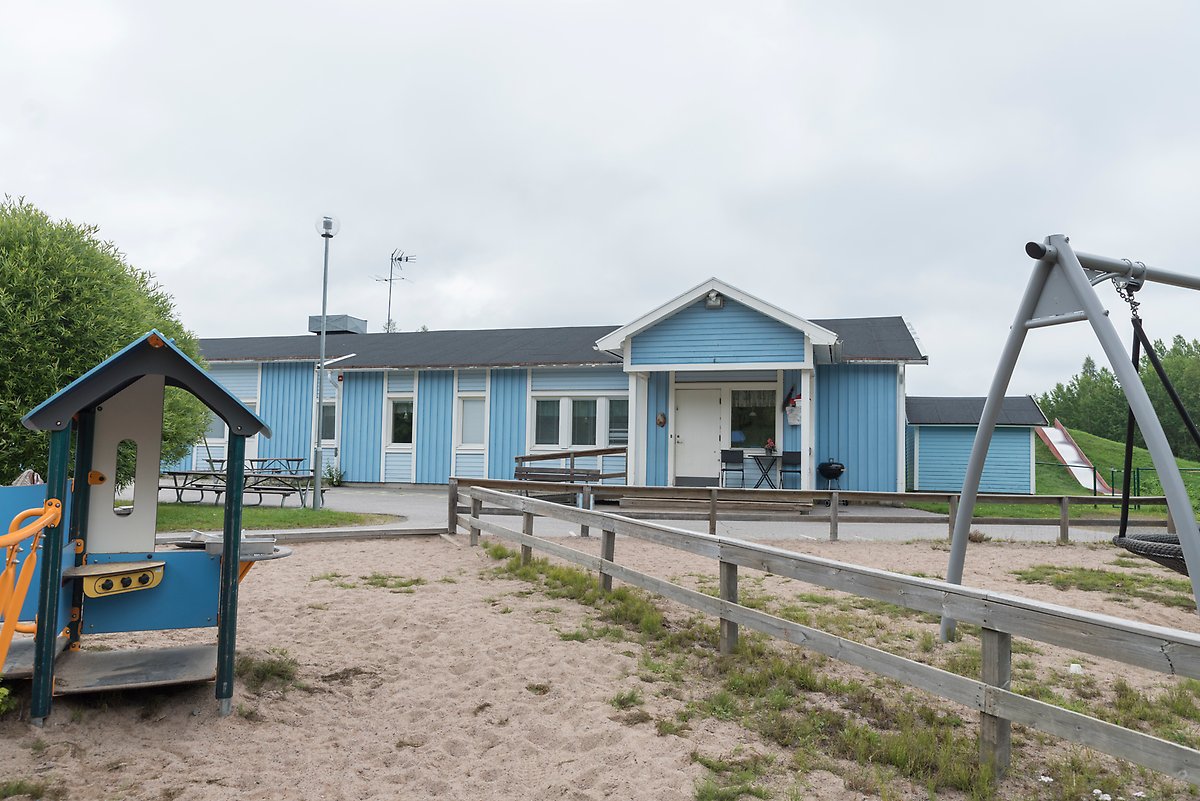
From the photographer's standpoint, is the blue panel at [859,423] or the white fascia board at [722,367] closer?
the white fascia board at [722,367]

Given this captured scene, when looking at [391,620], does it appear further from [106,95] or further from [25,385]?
[106,95]

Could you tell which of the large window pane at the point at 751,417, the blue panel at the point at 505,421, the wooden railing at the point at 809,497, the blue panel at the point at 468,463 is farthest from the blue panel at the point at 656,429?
the wooden railing at the point at 809,497

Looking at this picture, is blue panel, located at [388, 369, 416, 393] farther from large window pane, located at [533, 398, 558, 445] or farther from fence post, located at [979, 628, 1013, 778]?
fence post, located at [979, 628, 1013, 778]

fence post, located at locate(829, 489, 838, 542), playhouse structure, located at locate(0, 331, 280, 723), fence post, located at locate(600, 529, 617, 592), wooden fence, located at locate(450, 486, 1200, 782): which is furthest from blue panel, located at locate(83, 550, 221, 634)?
fence post, located at locate(829, 489, 838, 542)

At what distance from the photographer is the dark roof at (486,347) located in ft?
61.5

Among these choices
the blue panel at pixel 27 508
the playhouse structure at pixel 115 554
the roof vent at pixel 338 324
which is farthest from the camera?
the roof vent at pixel 338 324

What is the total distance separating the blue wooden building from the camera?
16.6 meters

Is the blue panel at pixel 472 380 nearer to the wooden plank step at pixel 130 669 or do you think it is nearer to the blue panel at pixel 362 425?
the blue panel at pixel 362 425

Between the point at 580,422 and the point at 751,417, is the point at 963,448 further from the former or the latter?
the point at 580,422

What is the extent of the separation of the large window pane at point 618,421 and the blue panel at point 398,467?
5.55 m

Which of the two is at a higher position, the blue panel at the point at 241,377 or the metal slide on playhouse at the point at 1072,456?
the blue panel at the point at 241,377

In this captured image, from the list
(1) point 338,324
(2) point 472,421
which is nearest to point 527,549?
(2) point 472,421

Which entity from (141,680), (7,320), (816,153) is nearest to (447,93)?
(816,153)

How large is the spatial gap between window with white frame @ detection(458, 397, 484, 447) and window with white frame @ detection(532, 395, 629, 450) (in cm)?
156
